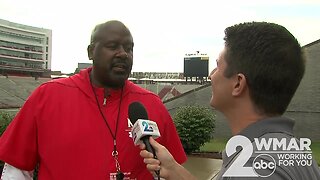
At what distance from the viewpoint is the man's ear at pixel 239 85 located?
56.9 inches

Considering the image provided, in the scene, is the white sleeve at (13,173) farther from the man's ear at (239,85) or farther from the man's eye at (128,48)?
the man's ear at (239,85)

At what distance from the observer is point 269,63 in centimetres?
138

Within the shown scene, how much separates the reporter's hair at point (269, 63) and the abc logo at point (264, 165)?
23 cm

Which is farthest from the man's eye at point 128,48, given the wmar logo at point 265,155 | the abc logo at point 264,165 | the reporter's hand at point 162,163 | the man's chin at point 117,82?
the abc logo at point 264,165

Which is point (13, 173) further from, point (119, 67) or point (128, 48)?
point (128, 48)

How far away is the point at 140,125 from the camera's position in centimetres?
188

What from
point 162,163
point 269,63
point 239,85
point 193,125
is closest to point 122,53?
point 162,163

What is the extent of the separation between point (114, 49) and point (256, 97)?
4.40 ft

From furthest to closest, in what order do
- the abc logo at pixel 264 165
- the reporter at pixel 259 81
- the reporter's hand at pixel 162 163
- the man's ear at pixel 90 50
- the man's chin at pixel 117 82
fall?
the man's ear at pixel 90 50
the man's chin at pixel 117 82
the reporter's hand at pixel 162 163
the reporter at pixel 259 81
the abc logo at pixel 264 165

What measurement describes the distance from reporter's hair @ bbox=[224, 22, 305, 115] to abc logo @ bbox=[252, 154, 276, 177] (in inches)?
9.2

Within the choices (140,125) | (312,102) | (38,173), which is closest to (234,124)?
(140,125)

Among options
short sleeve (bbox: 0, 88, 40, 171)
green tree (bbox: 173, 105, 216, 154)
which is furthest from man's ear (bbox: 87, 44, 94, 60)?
green tree (bbox: 173, 105, 216, 154)

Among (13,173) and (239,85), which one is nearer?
(239,85)

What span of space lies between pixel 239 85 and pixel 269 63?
142mm
